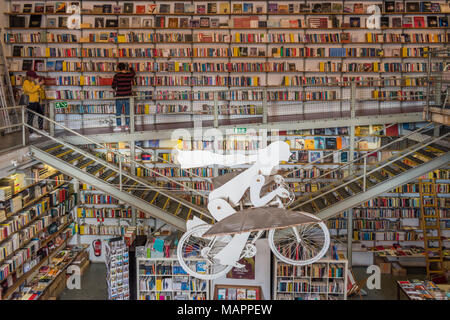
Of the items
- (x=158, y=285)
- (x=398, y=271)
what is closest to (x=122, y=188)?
(x=158, y=285)

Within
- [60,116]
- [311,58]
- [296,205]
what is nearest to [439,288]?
[296,205]

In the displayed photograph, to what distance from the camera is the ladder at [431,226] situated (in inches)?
306

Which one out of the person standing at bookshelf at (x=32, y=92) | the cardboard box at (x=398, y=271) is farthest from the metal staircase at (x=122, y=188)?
the cardboard box at (x=398, y=271)

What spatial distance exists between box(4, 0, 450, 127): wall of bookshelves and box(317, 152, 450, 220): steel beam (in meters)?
2.71

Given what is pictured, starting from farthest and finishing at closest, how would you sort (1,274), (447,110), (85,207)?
(85,207) < (1,274) < (447,110)

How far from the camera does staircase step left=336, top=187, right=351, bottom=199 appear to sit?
647cm

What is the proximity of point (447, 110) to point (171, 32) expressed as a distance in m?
5.06

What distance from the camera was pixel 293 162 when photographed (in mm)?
8047

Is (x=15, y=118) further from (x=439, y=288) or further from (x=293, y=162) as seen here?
(x=439, y=288)

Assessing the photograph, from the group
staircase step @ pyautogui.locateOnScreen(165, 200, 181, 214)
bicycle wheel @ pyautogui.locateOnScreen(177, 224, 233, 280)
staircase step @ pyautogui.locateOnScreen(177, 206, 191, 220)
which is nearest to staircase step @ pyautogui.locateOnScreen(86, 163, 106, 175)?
staircase step @ pyautogui.locateOnScreen(165, 200, 181, 214)

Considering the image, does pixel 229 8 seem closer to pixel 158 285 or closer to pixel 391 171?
pixel 391 171

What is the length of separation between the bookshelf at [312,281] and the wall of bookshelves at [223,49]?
10.4ft

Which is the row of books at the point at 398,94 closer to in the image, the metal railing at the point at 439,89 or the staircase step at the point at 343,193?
the metal railing at the point at 439,89

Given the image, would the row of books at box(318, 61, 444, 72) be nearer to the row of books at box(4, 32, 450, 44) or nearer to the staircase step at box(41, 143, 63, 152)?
the row of books at box(4, 32, 450, 44)
